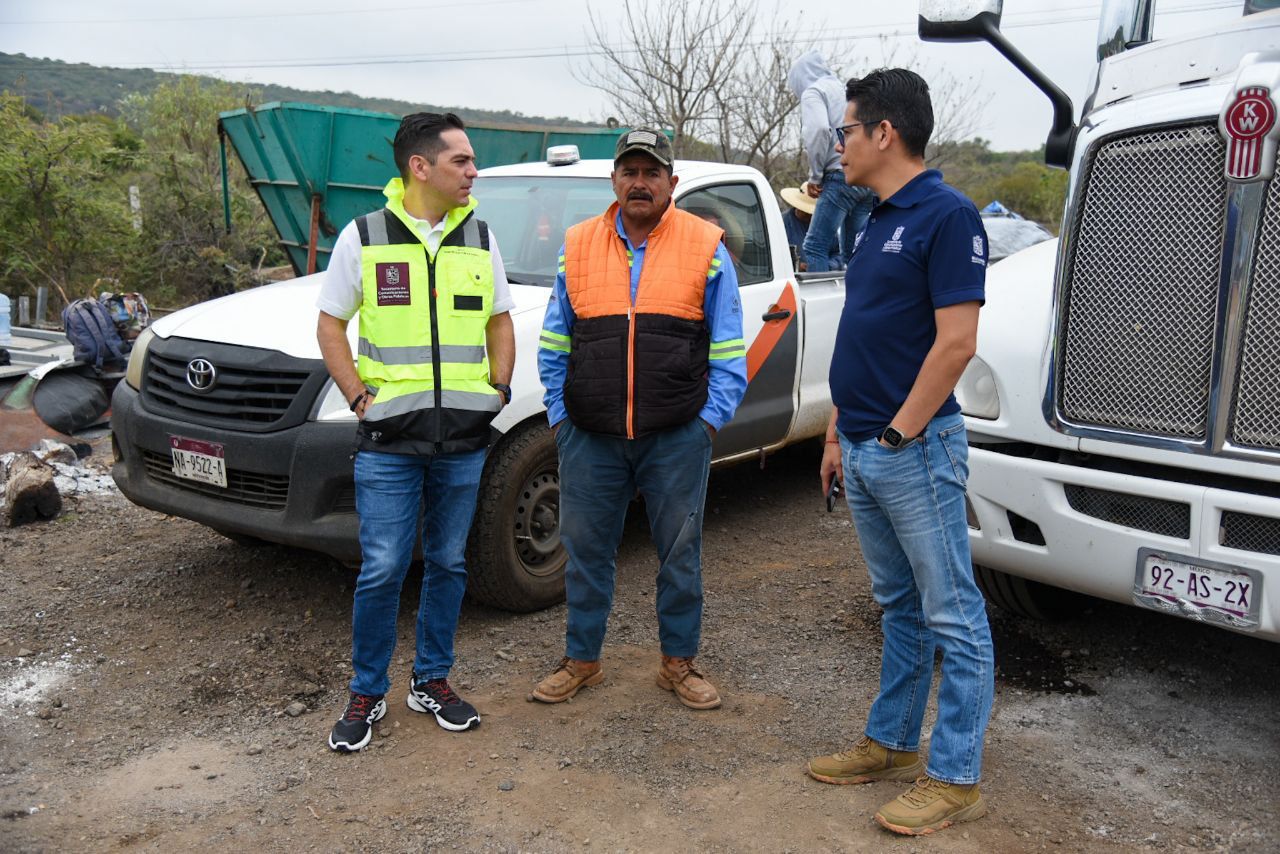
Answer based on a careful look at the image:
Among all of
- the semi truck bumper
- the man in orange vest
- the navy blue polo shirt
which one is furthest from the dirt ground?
the navy blue polo shirt

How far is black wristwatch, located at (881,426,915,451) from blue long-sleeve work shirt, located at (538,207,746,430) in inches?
35.7

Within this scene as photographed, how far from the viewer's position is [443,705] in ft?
12.8

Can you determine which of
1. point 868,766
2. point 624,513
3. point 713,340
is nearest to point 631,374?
point 713,340

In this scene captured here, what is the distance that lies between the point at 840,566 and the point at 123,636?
3.23 meters

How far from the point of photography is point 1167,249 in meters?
3.44

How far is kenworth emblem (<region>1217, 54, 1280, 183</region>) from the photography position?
314 centimetres

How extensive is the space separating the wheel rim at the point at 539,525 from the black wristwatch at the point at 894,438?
2.03m

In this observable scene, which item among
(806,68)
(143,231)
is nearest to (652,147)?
(806,68)

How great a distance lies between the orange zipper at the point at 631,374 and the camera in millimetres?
3701

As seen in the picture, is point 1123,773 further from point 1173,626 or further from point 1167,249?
point 1167,249

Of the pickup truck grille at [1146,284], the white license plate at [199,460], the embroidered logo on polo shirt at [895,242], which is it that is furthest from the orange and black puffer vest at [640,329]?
the white license plate at [199,460]

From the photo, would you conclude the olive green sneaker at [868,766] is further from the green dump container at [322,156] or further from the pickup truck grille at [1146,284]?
the green dump container at [322,156]

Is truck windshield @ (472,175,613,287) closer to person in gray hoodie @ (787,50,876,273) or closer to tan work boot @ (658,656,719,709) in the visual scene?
tan work boot @ (658,656,719,709)

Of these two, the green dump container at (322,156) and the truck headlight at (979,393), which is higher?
the green dump container at (322,156)
